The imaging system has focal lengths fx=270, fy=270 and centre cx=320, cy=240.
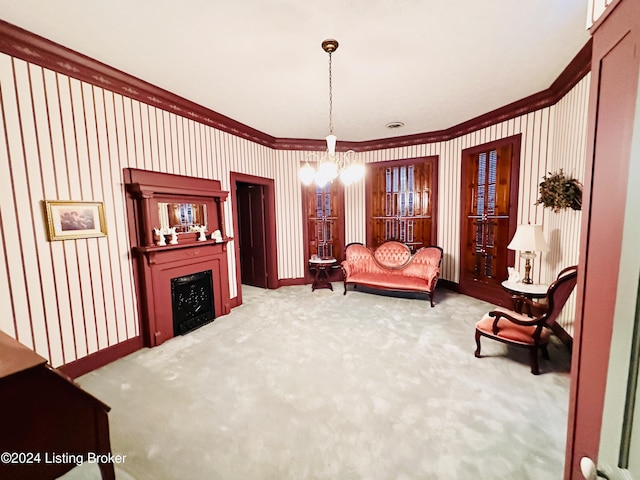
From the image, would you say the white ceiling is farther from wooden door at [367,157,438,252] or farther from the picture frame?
wooden door at [367,157,438,252]

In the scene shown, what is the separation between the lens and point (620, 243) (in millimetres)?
682

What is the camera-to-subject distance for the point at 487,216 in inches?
189

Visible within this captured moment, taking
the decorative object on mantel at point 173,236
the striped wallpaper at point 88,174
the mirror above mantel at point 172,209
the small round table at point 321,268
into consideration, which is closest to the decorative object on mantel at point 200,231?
the mirror above mantel at point 172,209

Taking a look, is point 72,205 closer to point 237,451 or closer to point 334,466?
point 237,451

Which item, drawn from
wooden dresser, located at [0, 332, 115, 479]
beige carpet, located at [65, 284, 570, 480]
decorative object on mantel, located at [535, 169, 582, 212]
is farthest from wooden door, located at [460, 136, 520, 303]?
wooden dresser, located at [0, 332, 115, 479]

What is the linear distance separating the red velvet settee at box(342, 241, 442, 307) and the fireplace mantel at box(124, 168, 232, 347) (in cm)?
283

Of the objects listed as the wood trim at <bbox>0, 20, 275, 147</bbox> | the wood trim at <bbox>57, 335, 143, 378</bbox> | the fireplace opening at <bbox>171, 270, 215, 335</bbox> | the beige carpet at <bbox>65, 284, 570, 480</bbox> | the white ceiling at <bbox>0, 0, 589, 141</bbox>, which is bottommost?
the beige carpet at <bbox>65, 284, 570, 480</bbox>

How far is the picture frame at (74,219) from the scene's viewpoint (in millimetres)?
2566

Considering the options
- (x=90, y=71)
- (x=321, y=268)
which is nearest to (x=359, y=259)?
(x=321, y=268)

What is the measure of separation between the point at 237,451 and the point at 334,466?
0.67 m

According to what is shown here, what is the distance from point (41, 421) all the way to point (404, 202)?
233 inches

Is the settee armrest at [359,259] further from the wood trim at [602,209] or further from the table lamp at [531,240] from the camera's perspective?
the wood trim at [602,209]

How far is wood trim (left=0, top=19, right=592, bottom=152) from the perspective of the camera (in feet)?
7.88

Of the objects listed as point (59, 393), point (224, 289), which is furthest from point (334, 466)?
point (224, 289)
